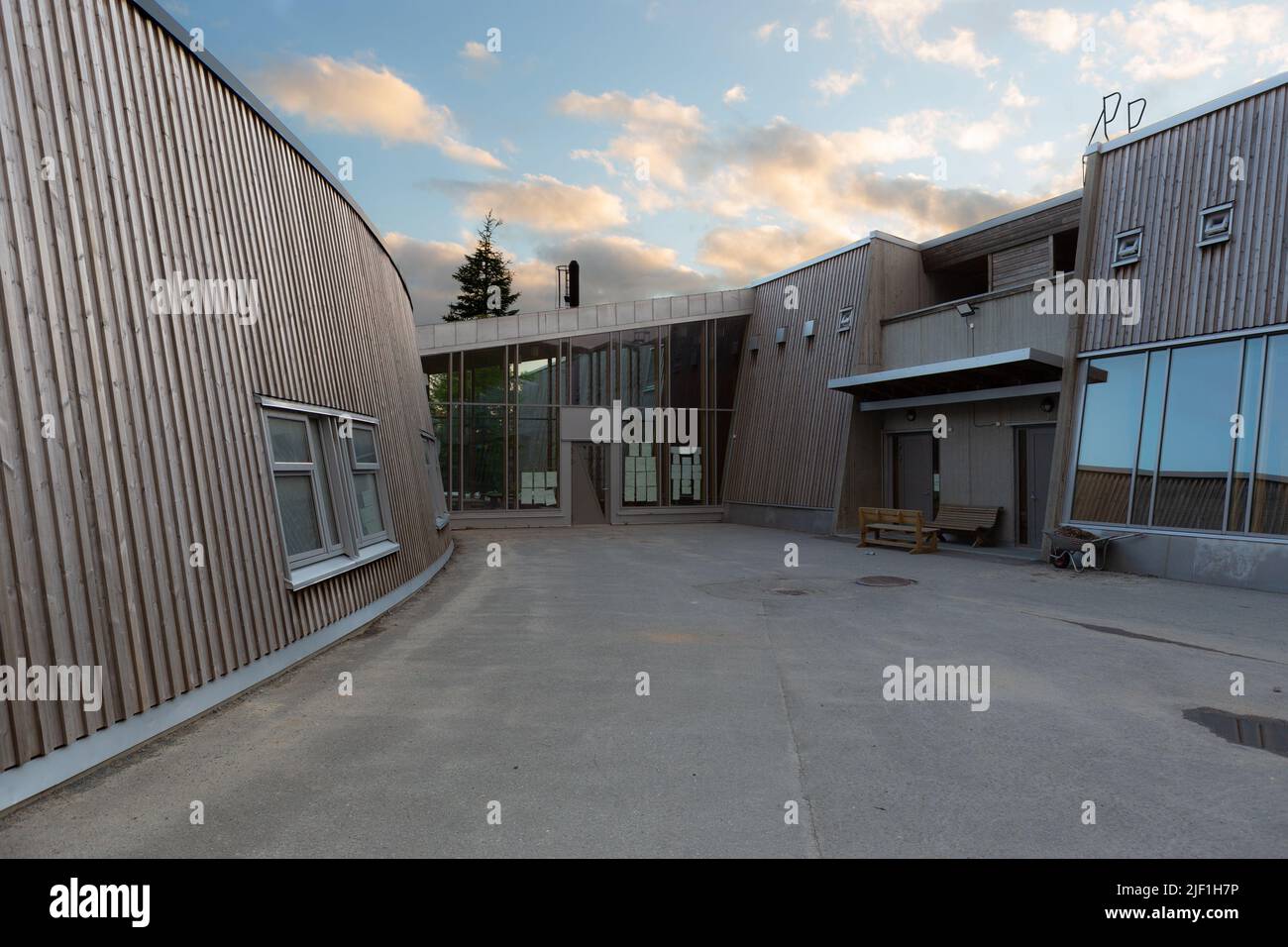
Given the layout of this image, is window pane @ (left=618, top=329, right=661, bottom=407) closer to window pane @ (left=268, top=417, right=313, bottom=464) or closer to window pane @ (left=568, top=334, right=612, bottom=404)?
window pane @ (left=568, top=334, right=612, bottom=404)

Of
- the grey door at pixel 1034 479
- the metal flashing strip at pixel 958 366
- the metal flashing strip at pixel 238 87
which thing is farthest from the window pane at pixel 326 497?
the grey door at pixel 1034 479

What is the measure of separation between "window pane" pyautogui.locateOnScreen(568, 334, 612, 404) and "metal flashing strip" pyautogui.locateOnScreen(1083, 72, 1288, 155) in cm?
1329

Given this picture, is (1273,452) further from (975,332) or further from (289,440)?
(289,440)

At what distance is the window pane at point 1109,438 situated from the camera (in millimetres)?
11984

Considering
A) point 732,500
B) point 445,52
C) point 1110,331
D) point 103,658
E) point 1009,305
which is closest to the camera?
point 103,658

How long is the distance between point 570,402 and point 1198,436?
15.4 metres

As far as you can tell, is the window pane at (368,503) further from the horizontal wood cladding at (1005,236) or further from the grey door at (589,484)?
the horizontal wood cladding at (1005,236)

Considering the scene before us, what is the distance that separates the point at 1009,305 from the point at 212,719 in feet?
51.9

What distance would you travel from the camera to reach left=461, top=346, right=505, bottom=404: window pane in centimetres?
2083

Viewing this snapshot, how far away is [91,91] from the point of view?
429 cm

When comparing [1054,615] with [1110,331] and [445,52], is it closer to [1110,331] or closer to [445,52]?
[1110,331]

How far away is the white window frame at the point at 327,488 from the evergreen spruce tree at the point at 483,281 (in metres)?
41.6

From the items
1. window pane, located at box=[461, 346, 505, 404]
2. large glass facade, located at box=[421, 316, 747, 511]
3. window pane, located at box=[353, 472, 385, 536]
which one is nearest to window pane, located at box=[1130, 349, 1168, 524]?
window pane, located at box=[353, 472, 385, 536]
